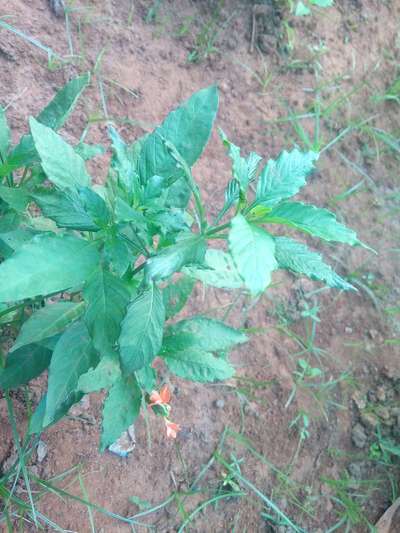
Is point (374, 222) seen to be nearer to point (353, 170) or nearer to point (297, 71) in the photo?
point (353, 170)

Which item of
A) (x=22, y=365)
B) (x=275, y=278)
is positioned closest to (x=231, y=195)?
(x=22, y=365)

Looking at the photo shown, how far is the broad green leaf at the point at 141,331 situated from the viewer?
115cm

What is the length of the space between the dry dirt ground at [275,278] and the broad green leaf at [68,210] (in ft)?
2.63

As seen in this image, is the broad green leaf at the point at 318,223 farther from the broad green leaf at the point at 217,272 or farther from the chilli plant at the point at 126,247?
the broad green leaf at the point at 217,272

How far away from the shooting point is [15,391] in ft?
5.77

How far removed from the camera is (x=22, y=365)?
148 centimetres

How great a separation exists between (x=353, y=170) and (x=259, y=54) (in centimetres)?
77

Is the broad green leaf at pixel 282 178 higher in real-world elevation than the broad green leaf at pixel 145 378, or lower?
higher

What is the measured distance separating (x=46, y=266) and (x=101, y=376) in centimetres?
43

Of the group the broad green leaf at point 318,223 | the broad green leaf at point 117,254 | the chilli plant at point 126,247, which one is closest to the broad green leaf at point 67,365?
the chilli plant at point 126,247

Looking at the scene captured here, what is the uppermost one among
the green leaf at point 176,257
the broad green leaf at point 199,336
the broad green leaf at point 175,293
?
the green leaf at point 176,257

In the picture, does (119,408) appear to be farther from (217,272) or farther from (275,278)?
(275,278)

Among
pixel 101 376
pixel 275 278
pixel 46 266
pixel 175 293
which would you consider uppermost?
A: pixel 46 266

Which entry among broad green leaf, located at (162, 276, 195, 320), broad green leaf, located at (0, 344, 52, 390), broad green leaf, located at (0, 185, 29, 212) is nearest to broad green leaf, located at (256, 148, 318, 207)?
broad green leaf, located at (162, 276, 195, 320)
